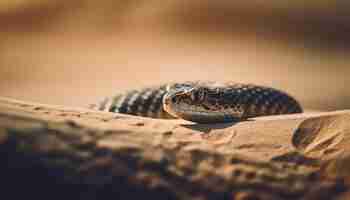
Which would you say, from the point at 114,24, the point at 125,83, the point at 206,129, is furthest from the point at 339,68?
the point at 206,129

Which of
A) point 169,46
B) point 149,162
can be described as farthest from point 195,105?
point 169,46

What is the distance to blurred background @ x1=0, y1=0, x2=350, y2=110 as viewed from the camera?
38.4ft

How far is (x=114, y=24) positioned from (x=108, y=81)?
6.03 meters

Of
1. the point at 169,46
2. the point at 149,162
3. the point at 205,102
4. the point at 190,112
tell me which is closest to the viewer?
the point at 149,162

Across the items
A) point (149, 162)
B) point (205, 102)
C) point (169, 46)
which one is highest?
point (169, 46)

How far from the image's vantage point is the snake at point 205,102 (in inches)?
157

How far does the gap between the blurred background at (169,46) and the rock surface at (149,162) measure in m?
6.52

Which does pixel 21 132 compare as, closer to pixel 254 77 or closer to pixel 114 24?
pixel 254 77

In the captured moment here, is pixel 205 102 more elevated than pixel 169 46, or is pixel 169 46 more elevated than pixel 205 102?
pixel 169 46

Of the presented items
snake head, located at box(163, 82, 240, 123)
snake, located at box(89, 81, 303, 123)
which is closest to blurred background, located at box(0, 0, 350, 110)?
snake, located at box(89, 81, 303, 123)

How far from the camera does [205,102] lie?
4074mm

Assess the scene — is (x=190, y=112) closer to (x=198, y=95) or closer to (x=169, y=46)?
(x=198, y=95)

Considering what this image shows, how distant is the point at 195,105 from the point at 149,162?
1.50 m

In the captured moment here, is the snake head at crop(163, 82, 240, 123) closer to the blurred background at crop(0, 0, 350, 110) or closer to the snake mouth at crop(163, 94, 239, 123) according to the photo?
the snake mouth at crop(163, 94, 239, 123)
